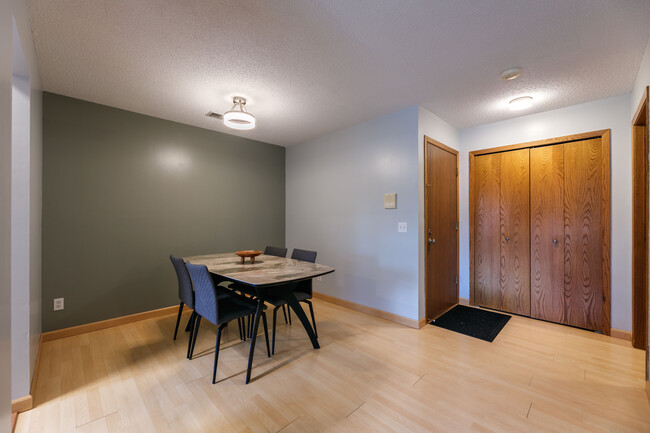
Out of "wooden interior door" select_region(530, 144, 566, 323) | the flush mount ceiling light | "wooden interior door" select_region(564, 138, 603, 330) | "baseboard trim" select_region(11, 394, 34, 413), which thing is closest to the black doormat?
"wooden interior door" select_region(530, 144, 566, 323)

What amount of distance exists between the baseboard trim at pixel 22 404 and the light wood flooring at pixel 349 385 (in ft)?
0.14

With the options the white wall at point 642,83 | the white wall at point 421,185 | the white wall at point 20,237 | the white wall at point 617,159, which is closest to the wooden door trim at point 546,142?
the white wall at point 617,159

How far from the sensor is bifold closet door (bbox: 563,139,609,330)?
110 inches

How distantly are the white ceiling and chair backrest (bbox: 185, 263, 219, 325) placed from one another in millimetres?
1609

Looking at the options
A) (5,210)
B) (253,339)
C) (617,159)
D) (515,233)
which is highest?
(617,159)

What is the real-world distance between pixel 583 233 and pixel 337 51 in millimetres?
3114

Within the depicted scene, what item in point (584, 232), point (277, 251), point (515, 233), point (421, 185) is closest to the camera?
point (584, 232)

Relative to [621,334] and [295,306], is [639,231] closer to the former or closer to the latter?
[621,334]

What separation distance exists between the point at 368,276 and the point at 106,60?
10.7 ft

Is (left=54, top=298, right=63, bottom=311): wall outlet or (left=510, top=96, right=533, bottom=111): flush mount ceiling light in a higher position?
(left=510, top=96, right=533, bottom=111): flush mount ceiling light

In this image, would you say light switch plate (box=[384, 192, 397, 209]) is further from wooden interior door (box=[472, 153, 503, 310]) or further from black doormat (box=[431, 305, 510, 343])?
black doormat (box=[431, 305, 510, 343])

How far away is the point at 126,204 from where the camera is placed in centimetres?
310

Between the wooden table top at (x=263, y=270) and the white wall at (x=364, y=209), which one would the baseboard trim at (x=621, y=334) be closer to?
the white wall at (x=364, y=209)

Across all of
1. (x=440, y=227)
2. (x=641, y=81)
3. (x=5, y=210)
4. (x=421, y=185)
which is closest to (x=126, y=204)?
(x=5, y=210)
